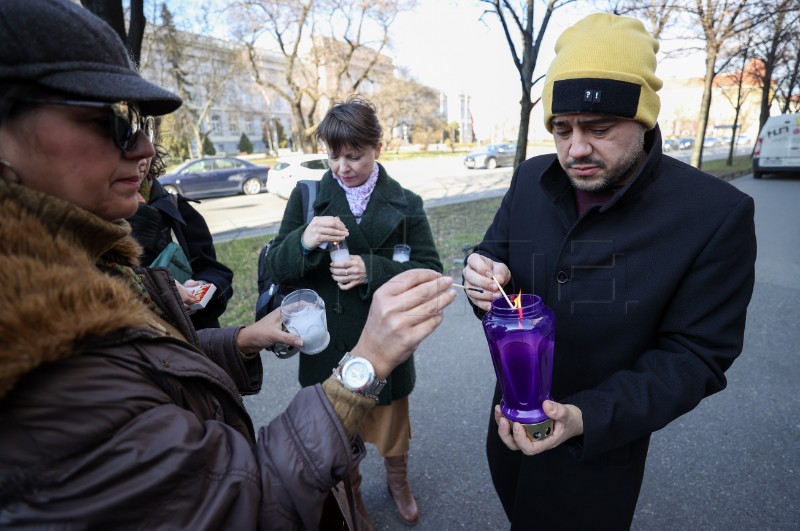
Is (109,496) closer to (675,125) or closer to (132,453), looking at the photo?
(132,453)

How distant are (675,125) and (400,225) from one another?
77.6 m

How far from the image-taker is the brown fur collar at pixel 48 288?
0.72m

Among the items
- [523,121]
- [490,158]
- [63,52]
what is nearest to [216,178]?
[523,121]

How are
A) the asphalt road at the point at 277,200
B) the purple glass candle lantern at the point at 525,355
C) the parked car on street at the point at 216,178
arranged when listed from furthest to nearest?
the parked car on street at the point at 216,178
the asphalt road at the point at 277,200
the purple glass candle lantern at the point at 525,355

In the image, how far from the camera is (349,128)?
7.54ft

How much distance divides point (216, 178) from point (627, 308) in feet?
→ 53.9

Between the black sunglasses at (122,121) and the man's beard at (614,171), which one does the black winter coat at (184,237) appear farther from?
the man's beard at (614,171)

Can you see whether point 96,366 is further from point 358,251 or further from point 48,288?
point 358,251

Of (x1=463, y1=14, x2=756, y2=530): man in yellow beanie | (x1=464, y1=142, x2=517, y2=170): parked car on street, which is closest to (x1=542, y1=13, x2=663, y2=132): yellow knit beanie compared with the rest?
(x1=463, y1=14, x2=756, y2=530): man in yellow beanie

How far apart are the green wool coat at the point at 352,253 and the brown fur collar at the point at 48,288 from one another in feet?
4.45

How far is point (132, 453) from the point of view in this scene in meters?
0.78

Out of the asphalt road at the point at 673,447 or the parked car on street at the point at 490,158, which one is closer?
the asphalt road at the point at 673,447

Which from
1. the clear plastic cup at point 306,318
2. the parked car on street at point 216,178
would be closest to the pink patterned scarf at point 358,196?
the clear plastic cup at point 306,318

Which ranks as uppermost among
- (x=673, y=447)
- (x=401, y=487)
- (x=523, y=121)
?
(x=523, y=121)
